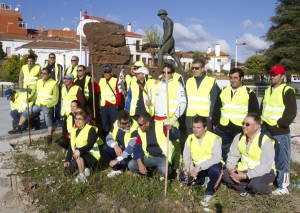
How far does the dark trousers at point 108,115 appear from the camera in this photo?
24.2ft

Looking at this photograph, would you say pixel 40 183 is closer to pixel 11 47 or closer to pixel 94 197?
pixel 94 197

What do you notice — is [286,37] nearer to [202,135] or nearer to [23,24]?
[202,135]

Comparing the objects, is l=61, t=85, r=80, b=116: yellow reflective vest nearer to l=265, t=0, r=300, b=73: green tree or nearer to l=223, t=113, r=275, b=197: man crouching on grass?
l=223, t=113, r=275, b=197: man crouching on grass

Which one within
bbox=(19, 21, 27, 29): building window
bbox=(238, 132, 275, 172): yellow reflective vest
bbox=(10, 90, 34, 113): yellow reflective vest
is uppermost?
bbox=(19, 21, 27, 29): building window

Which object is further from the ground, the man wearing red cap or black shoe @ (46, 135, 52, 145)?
the man wearing red cap

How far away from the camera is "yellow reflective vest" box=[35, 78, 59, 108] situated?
778 cm

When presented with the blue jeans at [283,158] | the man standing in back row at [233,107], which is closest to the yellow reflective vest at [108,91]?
the man standing in back row at [233,107]

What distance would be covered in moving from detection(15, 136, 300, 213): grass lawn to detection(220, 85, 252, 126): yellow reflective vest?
1.01 metres

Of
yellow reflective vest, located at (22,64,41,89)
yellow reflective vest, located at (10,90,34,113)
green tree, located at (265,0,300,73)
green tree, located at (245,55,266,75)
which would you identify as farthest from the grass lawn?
green tree, located at (245,55,266,75)

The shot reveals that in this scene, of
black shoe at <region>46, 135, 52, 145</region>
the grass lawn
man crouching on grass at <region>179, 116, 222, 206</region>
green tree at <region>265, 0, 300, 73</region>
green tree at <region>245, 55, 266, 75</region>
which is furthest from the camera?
green tree at <region>245, 55, 266, 75</region>

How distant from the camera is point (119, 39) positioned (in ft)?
31.5

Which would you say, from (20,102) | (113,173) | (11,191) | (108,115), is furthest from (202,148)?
(20,102)

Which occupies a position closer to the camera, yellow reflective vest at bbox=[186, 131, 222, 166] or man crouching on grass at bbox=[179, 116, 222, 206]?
man crouching on grass at bbox=[179, 116, 222, 206]

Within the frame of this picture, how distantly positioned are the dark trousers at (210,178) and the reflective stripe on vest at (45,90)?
13.2 feet
